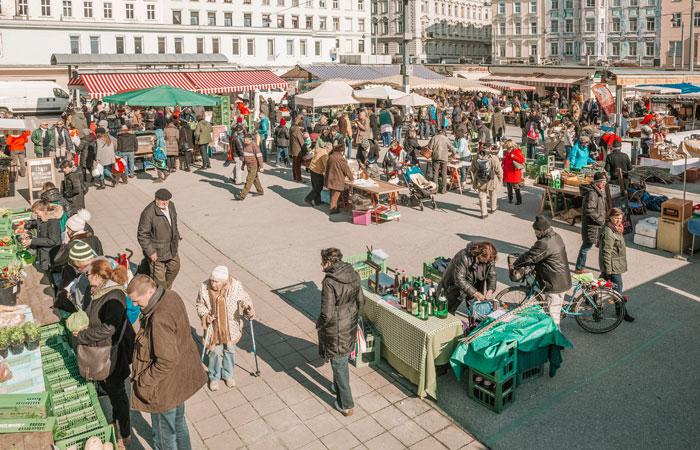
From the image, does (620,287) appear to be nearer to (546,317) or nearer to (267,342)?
(546,317)

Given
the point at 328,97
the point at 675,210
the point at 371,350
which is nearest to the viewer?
the point at 371,350

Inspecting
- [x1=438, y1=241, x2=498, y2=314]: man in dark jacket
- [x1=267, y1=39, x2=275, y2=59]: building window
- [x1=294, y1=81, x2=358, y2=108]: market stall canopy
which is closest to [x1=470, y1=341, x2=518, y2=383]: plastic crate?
[x1=438, y1=241, x2=498, y2=314]: man in dark jacket

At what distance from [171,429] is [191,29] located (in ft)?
223

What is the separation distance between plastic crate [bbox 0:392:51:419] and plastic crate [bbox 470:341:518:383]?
13.2ft

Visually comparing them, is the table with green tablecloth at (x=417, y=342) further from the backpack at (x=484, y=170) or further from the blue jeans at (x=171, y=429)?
the backpack at (x=484, y=170)

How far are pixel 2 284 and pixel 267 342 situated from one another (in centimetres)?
427

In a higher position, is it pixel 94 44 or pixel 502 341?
pixel 94 44

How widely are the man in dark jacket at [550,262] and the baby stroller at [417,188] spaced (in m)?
6.88

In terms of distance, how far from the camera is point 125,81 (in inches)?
994

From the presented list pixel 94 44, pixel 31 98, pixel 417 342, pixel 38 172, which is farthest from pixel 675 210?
pixel 94 44

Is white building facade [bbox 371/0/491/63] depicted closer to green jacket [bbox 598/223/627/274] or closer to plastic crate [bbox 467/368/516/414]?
green jacket [bbox 598/223/627/274]

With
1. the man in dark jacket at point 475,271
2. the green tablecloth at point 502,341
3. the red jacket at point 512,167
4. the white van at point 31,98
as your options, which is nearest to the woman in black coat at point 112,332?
the green tablecloth at point 502,341

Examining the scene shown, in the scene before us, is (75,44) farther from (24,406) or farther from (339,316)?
(24,406)

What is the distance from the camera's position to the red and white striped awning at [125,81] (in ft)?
78.5
